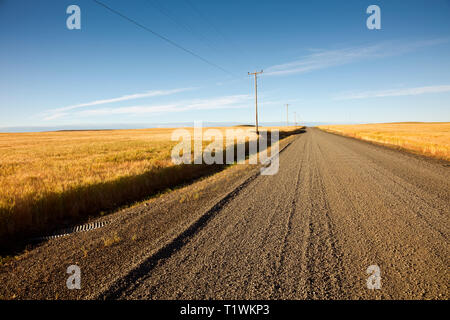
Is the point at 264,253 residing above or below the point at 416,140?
below

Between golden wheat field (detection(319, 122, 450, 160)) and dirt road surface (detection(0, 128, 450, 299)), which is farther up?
golden wheat field (detection(319, 122, 450, 160))

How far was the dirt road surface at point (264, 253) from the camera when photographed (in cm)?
257

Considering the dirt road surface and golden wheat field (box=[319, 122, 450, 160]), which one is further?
golden wheat field (box=[319, 122, 450, 160])

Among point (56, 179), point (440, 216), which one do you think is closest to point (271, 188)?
point (440, 216)

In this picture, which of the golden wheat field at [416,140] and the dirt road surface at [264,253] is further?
the golden wheat field at [416,140]

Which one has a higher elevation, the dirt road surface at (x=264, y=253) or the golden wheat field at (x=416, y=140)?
the golden wheat field at (x=416, y=140)

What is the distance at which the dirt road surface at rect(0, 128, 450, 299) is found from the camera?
2574 mm

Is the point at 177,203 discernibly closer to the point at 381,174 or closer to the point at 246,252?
the point at 246,252

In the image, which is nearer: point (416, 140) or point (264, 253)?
point (264, 253)

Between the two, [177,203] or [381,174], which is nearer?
[177,203]

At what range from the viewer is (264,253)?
3.29 metres
